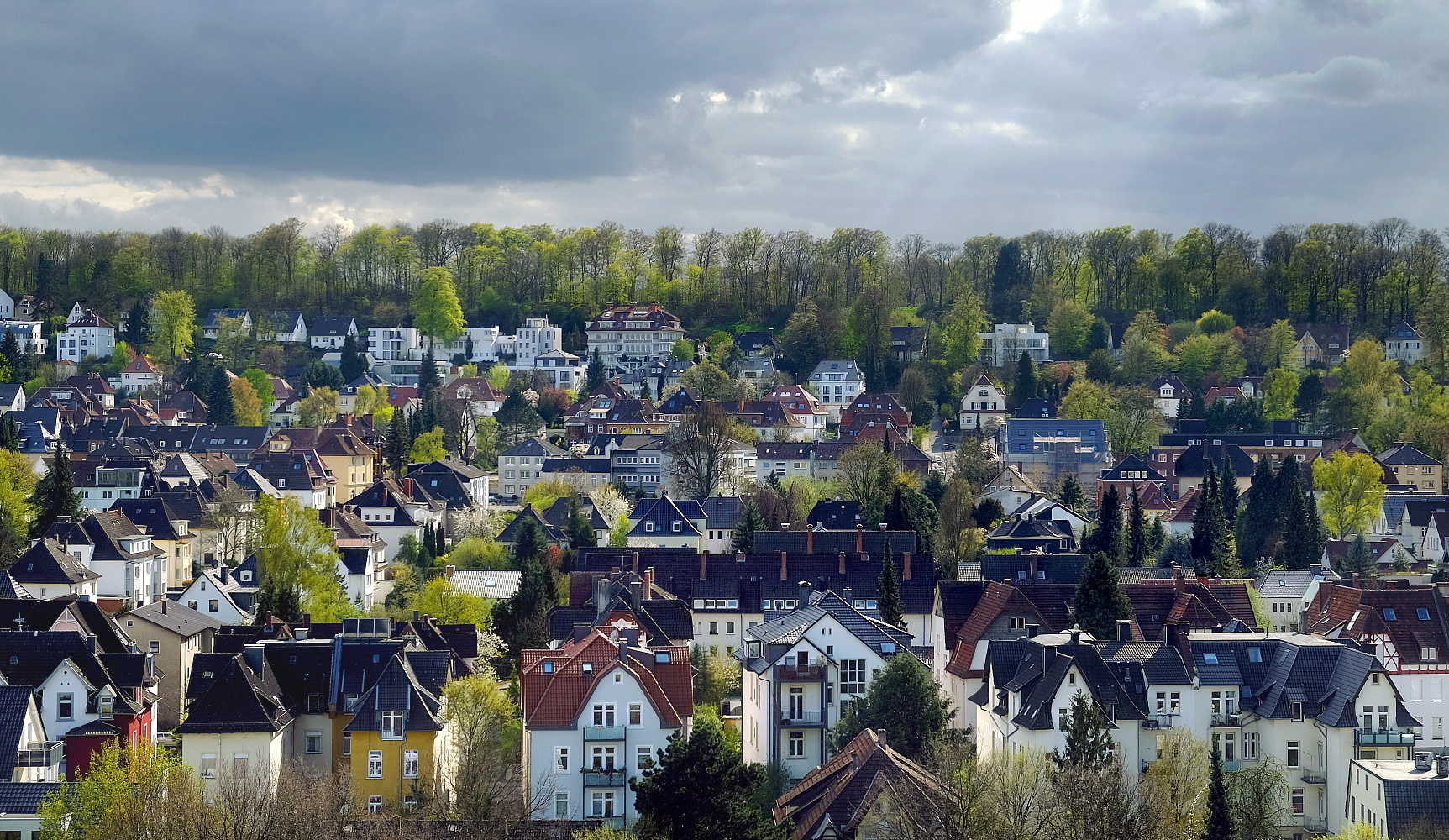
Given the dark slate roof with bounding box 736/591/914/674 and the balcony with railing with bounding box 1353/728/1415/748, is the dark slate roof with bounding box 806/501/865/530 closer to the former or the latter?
the dark slate roof with bounding box 736/591/914/674

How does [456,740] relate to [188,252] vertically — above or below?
below

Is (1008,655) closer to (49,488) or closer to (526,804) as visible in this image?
(526,804)

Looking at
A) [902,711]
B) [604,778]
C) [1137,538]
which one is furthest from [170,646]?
[1137,538]

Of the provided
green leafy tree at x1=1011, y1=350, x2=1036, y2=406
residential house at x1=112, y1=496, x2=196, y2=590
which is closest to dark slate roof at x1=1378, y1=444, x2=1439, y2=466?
green leafy tree at x1=1011, y1=350, x2=1036, y2=406

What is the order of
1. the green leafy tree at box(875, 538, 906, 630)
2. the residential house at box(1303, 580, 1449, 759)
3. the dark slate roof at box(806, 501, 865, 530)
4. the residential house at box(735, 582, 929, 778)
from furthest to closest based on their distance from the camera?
the dark slate roof at box(806, 501, 865, 530), the green leafy tree at box(875, 538, 906, 630), the residential house at box(1303, 580, 1449, 759), the residential house at box(735, 582, 929, 778)

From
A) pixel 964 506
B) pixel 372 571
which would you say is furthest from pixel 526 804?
pixel 964 506

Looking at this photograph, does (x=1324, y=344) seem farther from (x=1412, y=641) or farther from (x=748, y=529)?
(x=1412, y=641)
